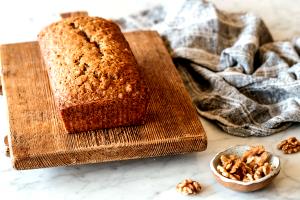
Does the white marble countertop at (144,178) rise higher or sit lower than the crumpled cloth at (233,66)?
lower

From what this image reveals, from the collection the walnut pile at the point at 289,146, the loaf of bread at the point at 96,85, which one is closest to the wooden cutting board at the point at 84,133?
the loaf of bread at the point at 96,85

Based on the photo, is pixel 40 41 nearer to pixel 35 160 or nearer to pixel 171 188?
pixel 35 160

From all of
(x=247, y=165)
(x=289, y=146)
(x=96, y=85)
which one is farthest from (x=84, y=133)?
(x=289, y=146)

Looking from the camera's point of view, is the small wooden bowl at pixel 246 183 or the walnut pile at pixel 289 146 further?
the walnut pile at pixel 289 146

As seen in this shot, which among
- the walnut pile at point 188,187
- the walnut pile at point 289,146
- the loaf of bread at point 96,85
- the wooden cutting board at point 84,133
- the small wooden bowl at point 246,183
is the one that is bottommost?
the walnut pile at point 289,146

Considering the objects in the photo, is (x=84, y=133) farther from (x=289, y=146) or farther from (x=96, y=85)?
(x=289, y=146)

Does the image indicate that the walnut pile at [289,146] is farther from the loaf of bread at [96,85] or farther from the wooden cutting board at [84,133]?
Result: the loaf of bread at [96,85]
